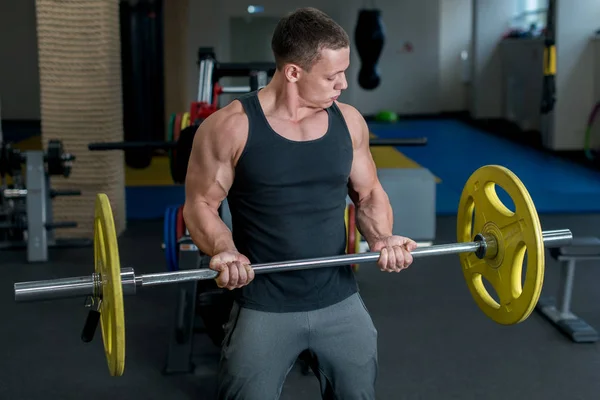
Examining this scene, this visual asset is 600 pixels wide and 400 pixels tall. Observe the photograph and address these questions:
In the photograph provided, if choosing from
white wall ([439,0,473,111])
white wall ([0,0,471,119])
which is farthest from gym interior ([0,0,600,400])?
white wall ([439,0,473,111])

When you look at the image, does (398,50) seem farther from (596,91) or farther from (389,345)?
(389,345)

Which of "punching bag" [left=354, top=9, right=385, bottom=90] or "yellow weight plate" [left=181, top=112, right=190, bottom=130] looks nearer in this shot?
"yellow weight plate" [left=181, top=112, right=190, bottom=130]

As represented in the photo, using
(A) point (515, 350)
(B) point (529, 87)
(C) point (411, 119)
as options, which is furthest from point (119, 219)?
(C) point (411, 119)

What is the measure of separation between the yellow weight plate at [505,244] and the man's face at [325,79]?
419 millimetres

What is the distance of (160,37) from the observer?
16.3 ft

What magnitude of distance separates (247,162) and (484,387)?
4.52 ft

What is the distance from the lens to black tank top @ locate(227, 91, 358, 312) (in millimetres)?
1499

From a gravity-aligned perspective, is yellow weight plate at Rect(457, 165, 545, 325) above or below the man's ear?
below

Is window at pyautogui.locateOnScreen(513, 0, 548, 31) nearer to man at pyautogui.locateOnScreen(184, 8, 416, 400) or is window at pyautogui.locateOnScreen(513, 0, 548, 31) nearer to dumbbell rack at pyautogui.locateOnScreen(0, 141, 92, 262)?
dumbbell rack at pyautogui.locateOnScreen(0, 141, 92, 262)

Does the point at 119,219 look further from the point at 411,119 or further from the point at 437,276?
the point at 411,119

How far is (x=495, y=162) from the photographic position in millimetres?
6797

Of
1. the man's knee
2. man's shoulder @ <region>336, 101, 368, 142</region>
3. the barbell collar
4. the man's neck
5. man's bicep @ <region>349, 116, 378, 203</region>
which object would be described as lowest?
the man's knee

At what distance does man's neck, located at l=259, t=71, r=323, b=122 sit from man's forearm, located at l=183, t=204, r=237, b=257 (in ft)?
0.76

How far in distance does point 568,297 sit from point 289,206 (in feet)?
6.23
